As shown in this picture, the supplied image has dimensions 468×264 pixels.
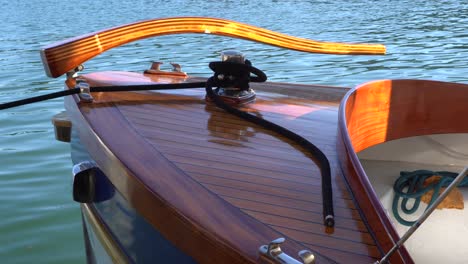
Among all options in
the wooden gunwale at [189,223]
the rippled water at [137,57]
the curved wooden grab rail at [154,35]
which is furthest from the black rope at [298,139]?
the rippled water at [137,57]

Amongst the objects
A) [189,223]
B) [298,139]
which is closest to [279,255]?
Answer: [189,223]

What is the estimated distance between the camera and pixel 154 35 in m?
2.84

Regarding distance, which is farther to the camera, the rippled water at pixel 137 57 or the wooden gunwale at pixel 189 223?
the rippled water at pixel 137 57

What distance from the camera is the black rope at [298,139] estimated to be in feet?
4.76

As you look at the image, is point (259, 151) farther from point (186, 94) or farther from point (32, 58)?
point (32, 58)

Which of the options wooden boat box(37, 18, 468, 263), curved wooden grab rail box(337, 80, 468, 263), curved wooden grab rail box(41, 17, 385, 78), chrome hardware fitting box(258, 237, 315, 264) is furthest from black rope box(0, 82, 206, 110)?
chrome hardware fitting box(258, 237, 315, 264)

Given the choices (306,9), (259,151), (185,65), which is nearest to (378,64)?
(185,65)

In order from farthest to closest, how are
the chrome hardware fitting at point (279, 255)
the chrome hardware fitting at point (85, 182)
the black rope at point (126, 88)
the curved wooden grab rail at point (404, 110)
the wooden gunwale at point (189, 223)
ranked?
the black rope at point (126, 88) → the curved wooden grab rail at point (404, 110) → the chrome hardware fitting at point (85, 182) → the wooden gunwale at point (189, 223) → the chrome hardware fitting at point (279, 255)

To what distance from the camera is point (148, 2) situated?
61.0ft

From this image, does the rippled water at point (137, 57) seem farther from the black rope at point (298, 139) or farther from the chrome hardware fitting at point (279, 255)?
the chrome hardware fitting at point (279, 255)

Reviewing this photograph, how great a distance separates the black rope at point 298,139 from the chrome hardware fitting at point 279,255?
0.76 ft

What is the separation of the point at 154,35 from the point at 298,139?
1.20 m

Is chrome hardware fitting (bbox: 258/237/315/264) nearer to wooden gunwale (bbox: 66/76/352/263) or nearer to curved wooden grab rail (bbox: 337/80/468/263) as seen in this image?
wooden gunwale (bbox: 66/76/352/263)

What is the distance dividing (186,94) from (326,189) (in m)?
1.16
